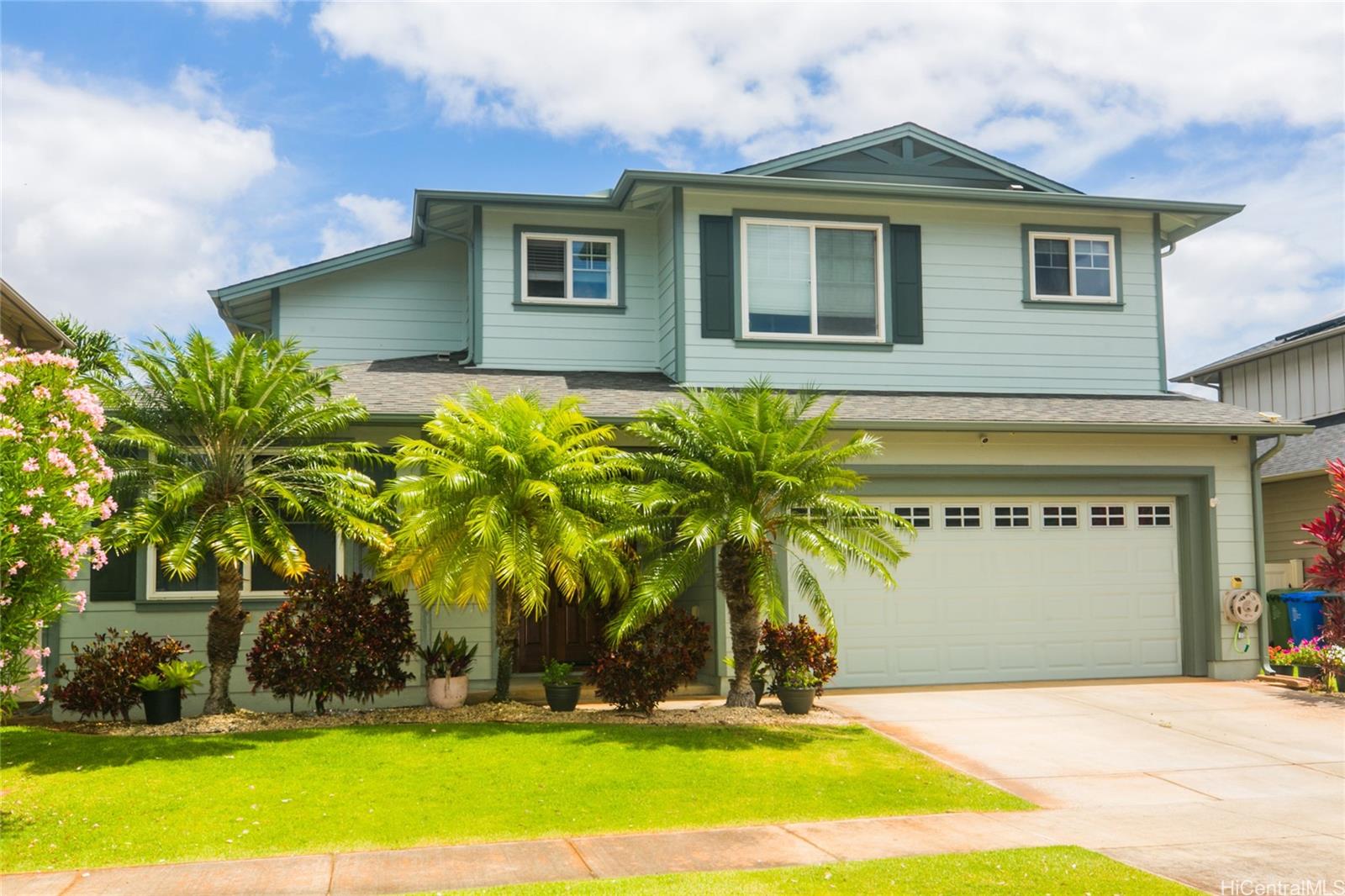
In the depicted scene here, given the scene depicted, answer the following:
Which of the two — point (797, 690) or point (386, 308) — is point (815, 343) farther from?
point (386, 308)

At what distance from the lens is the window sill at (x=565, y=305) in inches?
624

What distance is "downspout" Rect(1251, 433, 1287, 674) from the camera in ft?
48.4

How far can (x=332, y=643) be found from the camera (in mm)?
11422

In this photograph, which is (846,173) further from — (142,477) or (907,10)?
(142,477)

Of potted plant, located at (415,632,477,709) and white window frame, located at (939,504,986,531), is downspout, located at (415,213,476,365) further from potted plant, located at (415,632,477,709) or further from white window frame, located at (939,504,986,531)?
white window frame, located at (939,504,986,531)

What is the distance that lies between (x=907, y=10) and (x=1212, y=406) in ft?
23.9

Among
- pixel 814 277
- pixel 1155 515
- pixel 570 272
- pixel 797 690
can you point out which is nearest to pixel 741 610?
pixel 797 690

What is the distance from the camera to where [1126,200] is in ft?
53.3

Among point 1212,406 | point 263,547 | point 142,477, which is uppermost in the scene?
point 1212,406

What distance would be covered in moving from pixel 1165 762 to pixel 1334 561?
19.0ft

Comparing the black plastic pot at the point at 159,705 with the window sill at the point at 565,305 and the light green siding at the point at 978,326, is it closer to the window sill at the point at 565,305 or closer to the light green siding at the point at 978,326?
the window sill at the point at 565,305

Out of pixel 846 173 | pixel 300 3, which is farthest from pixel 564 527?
pixel 846 173

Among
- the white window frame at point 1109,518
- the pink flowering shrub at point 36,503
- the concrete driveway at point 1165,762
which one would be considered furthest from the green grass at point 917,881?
the white window frame at point 1109,518

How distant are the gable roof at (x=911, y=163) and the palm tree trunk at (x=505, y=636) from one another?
7.73 m
